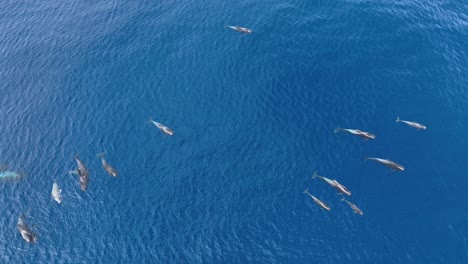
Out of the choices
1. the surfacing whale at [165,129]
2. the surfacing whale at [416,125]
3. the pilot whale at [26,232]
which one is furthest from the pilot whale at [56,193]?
the surfacing whale at [416,125]

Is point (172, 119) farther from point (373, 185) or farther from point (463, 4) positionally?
point (463, 4)

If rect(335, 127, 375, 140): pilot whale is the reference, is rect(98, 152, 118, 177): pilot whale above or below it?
below

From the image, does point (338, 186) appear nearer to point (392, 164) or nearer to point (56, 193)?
point (392, 164)

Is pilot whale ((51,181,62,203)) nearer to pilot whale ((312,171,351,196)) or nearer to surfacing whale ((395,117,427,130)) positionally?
pilot whale ((312,171,351,196))

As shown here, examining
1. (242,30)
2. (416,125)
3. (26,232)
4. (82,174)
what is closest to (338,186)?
(416,125)

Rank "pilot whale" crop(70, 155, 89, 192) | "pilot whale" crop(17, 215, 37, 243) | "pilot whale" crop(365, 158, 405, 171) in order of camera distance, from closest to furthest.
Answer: "pilot whale" crop(17, 215, 37, 243) → "pilot whale" crop(365, 158, 405, 171) → "pilot whale" crop(70, 155, 89, 192)

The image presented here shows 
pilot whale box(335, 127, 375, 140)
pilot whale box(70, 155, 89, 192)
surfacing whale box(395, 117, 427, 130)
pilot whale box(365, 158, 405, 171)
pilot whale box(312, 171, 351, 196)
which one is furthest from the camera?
surfacing whale box(395, 117, 427, 130)

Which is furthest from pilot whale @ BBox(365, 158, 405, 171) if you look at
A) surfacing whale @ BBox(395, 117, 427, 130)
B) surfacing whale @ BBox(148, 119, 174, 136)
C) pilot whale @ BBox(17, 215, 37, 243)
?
pilot whale @ BBox(17, 215, 37, 243)
